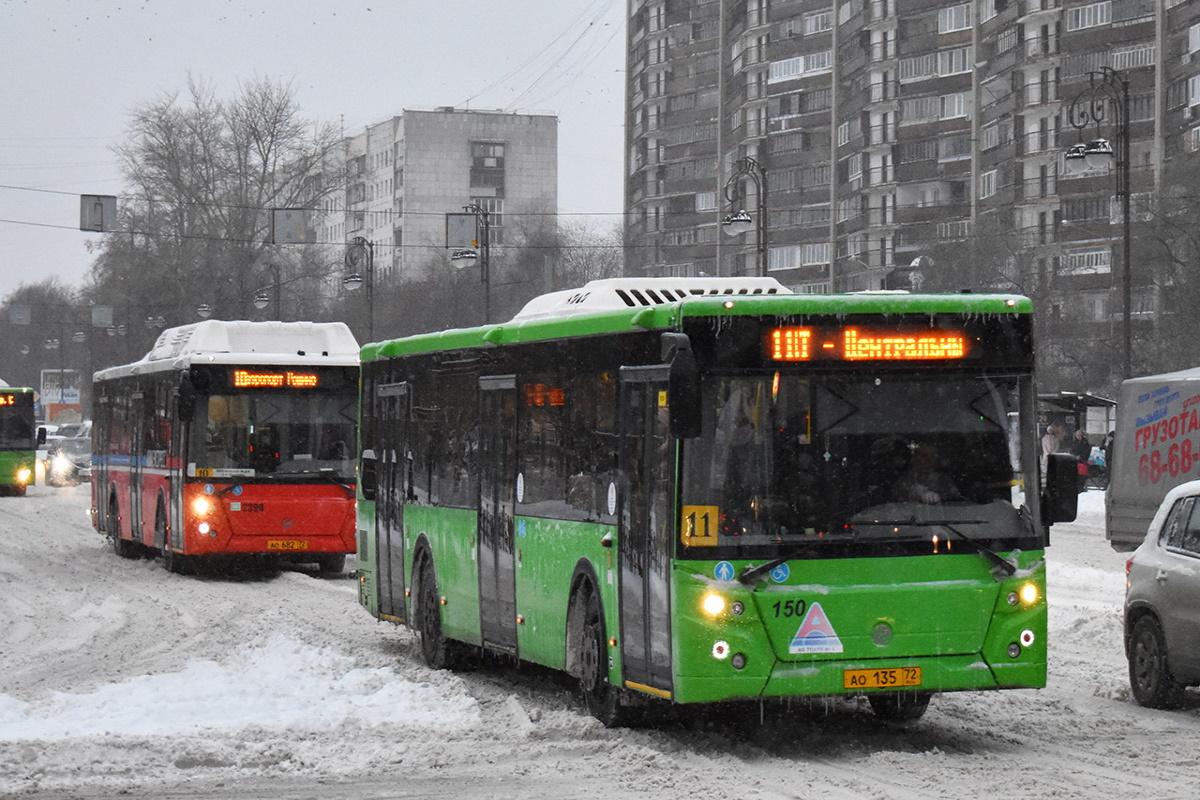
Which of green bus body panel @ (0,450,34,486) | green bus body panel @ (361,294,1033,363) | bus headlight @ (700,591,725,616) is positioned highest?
green bus body panel @ (361,294,1033,363)

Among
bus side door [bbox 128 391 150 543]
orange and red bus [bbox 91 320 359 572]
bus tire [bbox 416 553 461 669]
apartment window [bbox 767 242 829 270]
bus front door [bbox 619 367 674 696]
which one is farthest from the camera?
apartment window [bbox 767 242 829 270]

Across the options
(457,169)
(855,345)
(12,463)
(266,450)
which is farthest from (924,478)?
(457,169)

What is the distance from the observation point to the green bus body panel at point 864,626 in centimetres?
1171

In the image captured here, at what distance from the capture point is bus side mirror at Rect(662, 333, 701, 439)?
11.4m

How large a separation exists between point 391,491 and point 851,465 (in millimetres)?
7206

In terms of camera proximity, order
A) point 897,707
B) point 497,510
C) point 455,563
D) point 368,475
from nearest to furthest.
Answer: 1. point 897,707
2. point 497,510
3. point 455,563
4. point 368,475

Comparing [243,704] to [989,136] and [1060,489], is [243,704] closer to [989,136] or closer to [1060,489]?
[1060,489]

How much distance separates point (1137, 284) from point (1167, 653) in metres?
65.6

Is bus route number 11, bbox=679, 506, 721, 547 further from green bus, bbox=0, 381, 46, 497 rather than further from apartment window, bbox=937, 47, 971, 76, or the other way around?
apartment window, bbox=937, 47, 971, 76

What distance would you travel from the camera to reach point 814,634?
1177 cm

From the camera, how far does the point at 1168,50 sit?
8244 cm

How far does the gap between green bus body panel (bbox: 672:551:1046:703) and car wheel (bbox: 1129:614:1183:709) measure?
6.52 feet

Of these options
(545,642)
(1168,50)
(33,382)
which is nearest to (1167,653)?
(545,642)

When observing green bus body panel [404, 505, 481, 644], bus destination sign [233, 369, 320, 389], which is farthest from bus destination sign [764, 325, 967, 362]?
bus destination sign [233, 369, 320, 389]
